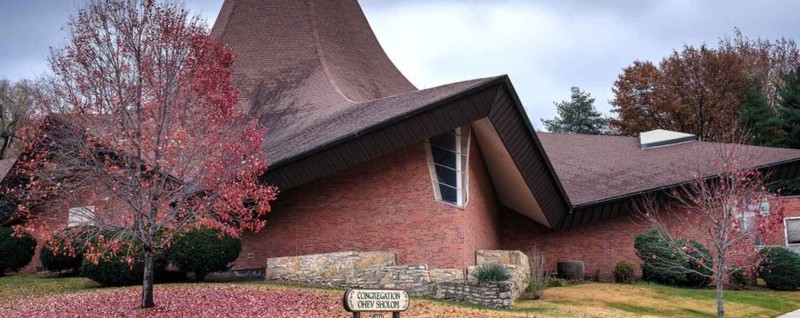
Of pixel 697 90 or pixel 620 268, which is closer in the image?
pixel 620 268

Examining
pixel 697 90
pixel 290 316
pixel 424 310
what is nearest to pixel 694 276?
pixel 424 310

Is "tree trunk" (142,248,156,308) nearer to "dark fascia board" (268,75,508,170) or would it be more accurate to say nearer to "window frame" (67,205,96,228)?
"window frame" (67,205,96,228)

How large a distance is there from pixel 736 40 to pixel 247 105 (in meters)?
32.4

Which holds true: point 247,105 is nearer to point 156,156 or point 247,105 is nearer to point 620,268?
point 156,156

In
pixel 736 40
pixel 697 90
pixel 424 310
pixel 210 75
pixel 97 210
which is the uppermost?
pixel 736 40

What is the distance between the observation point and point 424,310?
503 inches

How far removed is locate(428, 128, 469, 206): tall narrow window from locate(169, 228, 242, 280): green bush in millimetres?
4813

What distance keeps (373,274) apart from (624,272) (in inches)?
335

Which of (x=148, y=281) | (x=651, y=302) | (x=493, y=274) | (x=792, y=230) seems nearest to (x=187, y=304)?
(x=148, y=281)

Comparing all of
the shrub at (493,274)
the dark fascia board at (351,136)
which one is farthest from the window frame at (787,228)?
the dark fascia board at (351,136)

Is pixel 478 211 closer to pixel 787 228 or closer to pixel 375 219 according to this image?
pixel 375 219

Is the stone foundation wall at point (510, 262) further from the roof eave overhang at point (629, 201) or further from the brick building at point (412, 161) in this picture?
the roof eave overhang at point (629, 201)

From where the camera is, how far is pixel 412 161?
17062 mm

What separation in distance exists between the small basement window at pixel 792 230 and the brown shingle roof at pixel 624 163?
235 cm
